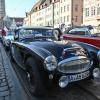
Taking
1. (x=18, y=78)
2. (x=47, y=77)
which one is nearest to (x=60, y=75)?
(x=47, y=77)

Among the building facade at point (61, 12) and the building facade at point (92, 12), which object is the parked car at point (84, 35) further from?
the building facade at point (61, 12)

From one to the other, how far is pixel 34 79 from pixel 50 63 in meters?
0.54

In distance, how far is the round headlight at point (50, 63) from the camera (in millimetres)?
4676

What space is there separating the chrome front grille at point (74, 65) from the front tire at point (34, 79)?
47cm

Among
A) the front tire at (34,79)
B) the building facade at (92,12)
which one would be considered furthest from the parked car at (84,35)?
the building facade at (92,12)

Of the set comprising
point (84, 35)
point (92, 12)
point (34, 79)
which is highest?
point (92, 12)

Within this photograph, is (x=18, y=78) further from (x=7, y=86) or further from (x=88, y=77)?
(x=88, y=77)

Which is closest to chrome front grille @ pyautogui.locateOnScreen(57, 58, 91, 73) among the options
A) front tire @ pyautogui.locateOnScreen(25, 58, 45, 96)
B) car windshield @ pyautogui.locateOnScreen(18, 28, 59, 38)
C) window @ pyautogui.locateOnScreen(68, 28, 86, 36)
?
front tire @ pyautogui.locateOnScreen(25, 58, 45, 96)

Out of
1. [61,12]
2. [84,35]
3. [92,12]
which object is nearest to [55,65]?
[84,35]

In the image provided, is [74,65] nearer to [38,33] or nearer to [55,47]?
[55,47]

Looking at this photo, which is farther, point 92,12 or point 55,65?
point 92,12

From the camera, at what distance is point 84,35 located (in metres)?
8.93

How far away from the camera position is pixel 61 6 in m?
64.4

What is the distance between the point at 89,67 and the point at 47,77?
3.46 feet
